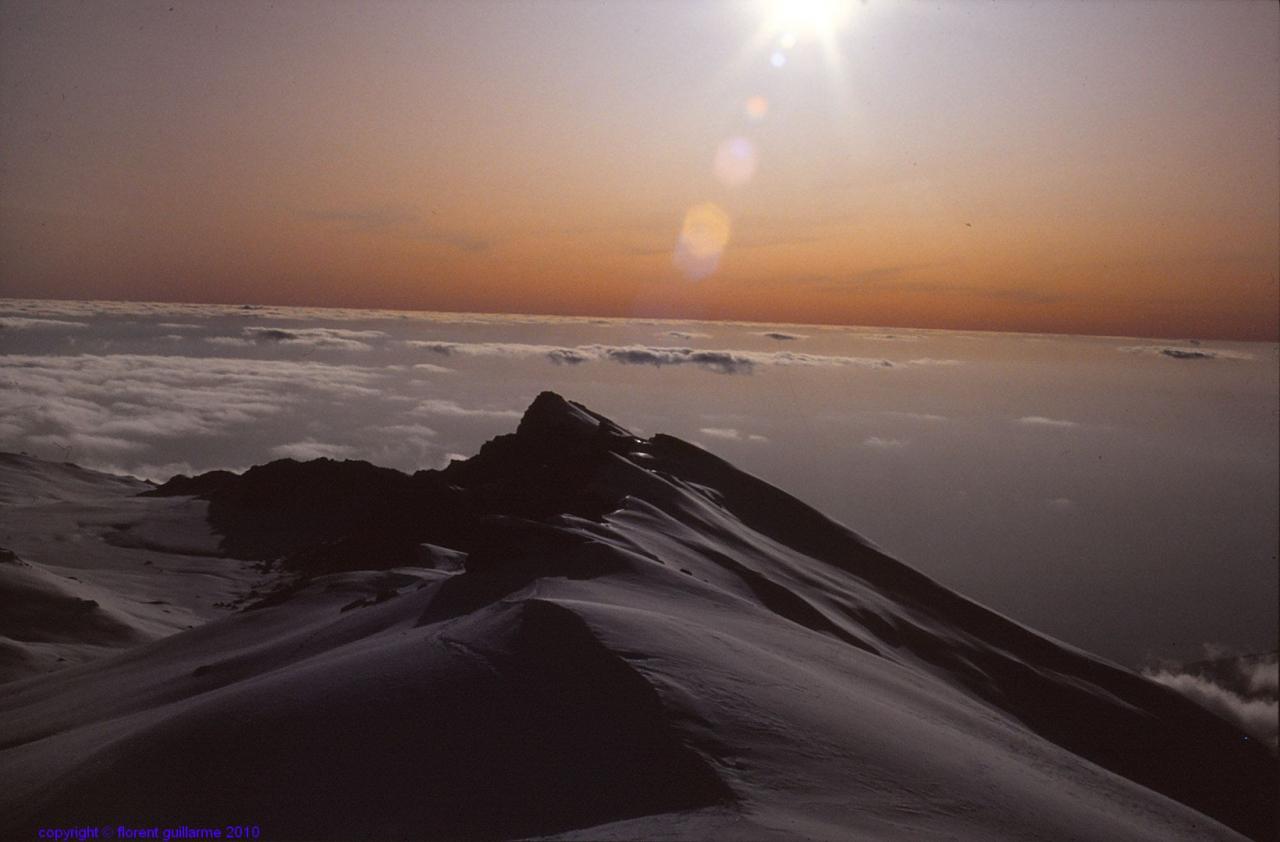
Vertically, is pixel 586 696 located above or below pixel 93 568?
above

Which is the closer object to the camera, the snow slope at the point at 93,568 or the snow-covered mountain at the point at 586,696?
the snow-covered mountain at the point at 586,696

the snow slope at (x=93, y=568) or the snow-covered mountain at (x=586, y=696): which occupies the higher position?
the snow-covered mountain at (x=586, y=696)

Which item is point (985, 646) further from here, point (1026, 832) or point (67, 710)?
point (67, 710)

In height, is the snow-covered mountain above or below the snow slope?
above

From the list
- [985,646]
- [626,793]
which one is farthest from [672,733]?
[985,646]

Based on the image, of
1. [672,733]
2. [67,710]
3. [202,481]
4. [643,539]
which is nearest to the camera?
[672,733]

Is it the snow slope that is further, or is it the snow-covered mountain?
the snow slope

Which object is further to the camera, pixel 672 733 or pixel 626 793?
pixel 672 733

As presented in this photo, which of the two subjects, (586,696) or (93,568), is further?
(93,568)
